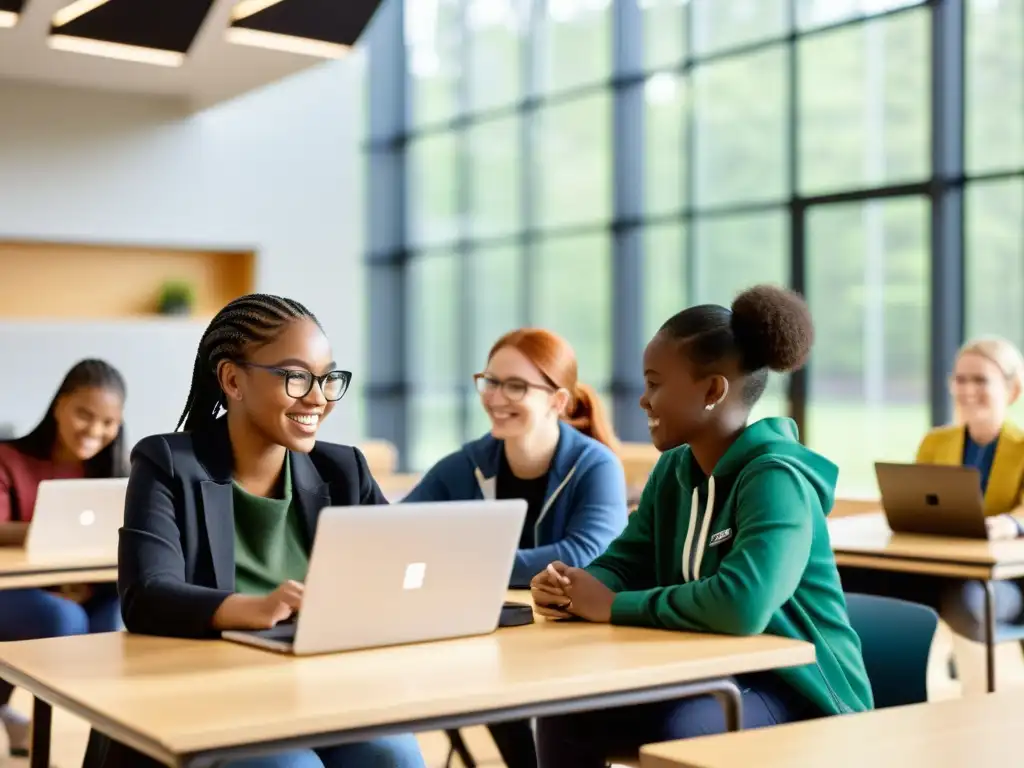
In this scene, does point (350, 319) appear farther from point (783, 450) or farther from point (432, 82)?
point (783, 450)

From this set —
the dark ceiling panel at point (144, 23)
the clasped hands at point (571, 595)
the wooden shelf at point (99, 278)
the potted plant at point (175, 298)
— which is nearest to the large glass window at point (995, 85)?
the dark ceiling panel at point (144, 23)

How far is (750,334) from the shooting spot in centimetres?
256

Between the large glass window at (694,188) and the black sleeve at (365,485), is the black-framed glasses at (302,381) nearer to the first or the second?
the black sleeve at (365,485)

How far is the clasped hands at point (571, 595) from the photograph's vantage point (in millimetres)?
2480

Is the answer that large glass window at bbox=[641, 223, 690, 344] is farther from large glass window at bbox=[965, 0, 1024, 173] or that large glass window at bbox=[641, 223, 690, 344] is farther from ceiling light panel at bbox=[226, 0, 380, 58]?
ceiling light panel at bbox=[226, 0, 380, 58]

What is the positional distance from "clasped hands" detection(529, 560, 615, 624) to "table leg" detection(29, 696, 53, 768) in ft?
2.71

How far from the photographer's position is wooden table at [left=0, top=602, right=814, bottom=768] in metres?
1.72

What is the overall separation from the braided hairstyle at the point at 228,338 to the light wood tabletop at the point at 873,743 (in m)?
1.11

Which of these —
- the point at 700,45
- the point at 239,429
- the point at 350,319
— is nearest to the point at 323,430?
the point at 350,319

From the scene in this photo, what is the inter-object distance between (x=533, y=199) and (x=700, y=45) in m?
2.05

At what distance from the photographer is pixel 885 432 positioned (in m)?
8.22

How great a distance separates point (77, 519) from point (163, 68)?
4.84 metres

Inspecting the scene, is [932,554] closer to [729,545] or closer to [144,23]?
[729,545]

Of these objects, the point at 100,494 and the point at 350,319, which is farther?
the point at 350,319
